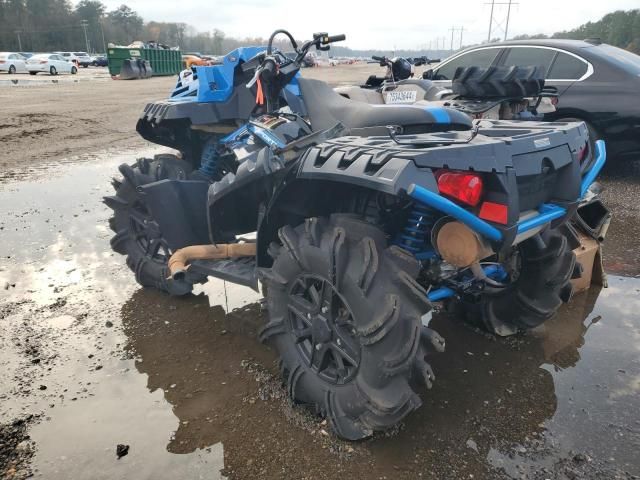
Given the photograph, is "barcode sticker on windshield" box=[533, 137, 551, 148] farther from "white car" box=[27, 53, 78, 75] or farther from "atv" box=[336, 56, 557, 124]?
"white car" box=[27, 53, 78, 75]

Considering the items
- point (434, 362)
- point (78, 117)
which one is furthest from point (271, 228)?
point (78, 117)

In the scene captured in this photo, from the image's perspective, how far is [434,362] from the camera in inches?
121

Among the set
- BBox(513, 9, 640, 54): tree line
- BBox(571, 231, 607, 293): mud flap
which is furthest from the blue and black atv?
BBox(513, 9, 640, 54): tree line

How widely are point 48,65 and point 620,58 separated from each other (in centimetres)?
3479

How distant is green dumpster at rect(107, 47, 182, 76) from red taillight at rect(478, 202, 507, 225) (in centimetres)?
3220

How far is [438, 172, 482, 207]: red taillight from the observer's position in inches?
76.3

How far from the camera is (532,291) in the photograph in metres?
3.04

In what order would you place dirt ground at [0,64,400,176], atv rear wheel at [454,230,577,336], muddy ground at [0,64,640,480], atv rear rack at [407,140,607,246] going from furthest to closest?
dirt ground at [0,64,400,176]
atv rear wheel at [454,230,577,336]
muddy ground at [0,64,640,480]
atv rear rack at [407,140,607,246]

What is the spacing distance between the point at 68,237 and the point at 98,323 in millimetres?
1940

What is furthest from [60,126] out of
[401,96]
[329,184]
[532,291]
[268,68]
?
[532,291]

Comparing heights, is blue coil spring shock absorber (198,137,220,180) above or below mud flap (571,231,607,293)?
above

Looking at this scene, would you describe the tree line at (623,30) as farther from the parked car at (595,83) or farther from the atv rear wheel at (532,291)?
the atv rear wheel at (532,291)

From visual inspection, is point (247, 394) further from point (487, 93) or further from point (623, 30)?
point (623, 30)

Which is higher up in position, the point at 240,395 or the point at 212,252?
the point at 212,252
